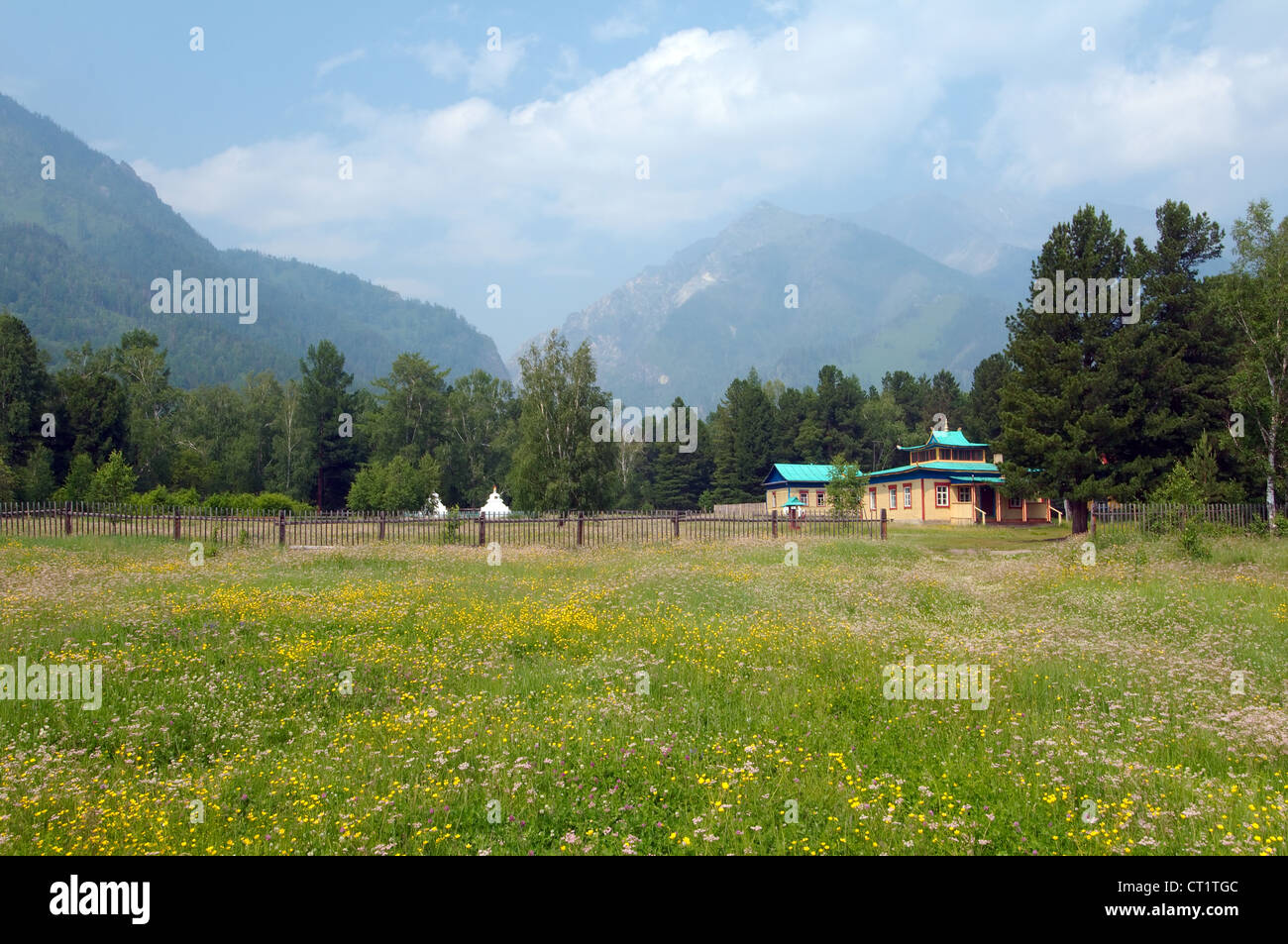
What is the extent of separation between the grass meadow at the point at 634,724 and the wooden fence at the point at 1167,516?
1176 centimetres

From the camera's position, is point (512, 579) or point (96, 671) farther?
point (512, 579)

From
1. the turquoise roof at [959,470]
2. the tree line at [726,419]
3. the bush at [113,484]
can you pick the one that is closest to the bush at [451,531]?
the tree line at [726,419]

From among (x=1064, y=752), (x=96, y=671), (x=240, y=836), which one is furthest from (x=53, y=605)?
(x=1064, y=752)

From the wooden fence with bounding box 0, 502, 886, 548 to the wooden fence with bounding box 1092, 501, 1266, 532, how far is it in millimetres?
7939

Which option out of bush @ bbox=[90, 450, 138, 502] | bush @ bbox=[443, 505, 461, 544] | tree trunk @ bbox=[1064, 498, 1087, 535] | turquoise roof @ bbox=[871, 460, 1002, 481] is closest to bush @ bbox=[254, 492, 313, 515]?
bush @ bbox=[90, 450, 138, 502]

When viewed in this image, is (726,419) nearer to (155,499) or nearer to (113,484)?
(155,499)

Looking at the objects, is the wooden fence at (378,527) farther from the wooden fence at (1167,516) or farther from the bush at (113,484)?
the bush at (113,484)

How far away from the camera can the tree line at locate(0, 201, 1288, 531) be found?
112 ft

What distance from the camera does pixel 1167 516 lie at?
24.4 meters

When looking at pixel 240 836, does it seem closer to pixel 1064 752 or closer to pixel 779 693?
pixel 779 693

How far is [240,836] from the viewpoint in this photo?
205 inches

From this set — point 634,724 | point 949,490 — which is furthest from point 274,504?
point 949,490

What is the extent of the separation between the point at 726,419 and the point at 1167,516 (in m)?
66.6
